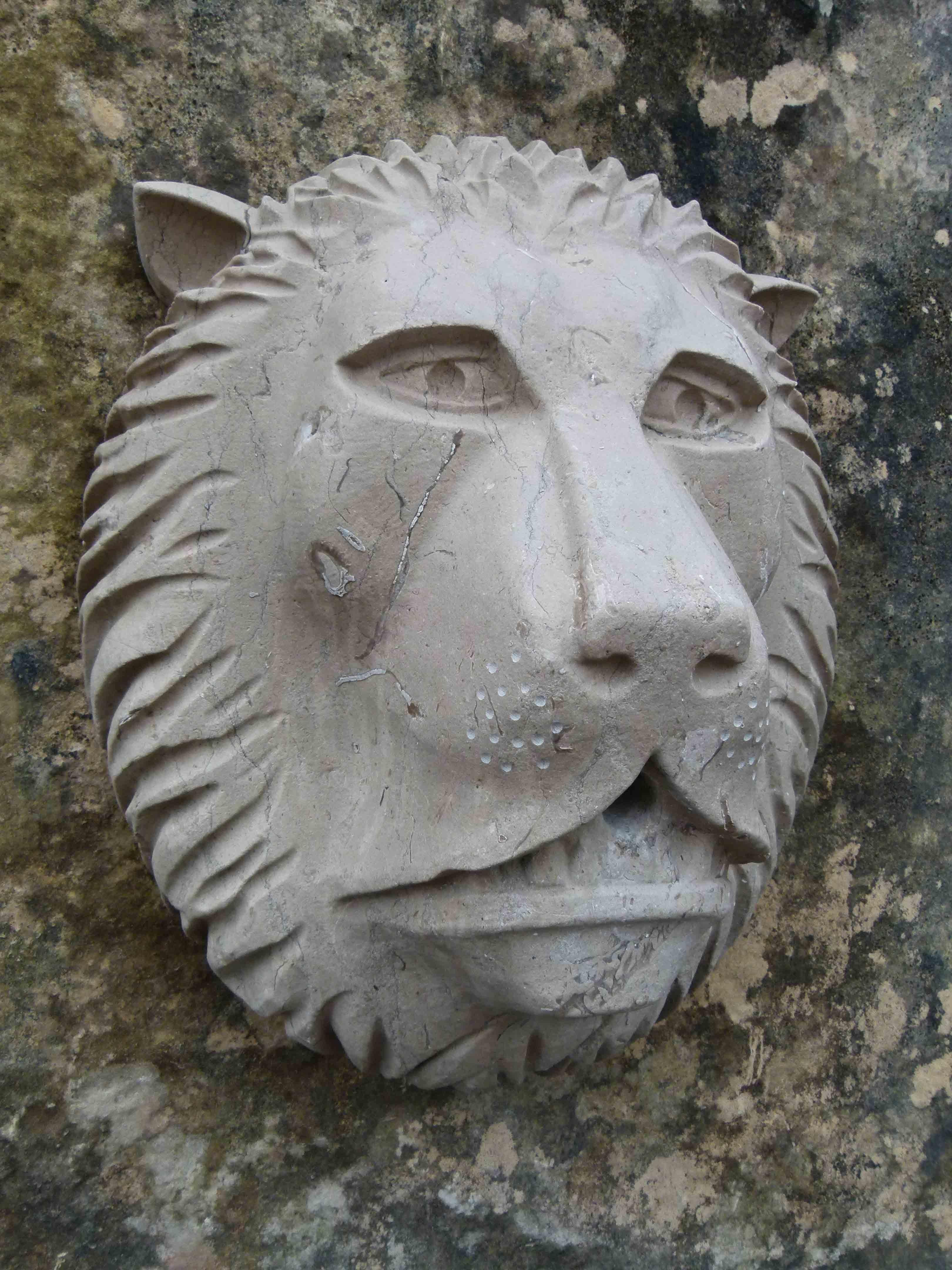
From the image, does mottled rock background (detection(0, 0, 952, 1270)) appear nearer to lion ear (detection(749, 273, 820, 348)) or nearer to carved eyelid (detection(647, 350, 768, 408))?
lion ear (detection(749, 273, 820, 348))

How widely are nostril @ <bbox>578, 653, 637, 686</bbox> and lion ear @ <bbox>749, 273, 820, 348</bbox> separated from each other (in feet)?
1.76

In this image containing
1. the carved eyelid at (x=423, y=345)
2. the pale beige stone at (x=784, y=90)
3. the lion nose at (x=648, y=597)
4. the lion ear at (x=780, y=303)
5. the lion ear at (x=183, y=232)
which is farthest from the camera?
the pale beige stone at (x=784, y=90)

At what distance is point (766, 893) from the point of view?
49.5 inches

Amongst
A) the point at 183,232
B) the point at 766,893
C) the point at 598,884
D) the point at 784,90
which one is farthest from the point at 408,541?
the point at 784,90

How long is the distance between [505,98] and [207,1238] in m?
1.37

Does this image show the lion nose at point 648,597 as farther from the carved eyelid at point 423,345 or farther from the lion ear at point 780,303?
the lion ear at point 780,303

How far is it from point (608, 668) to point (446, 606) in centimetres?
15

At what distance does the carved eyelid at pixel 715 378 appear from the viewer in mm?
873

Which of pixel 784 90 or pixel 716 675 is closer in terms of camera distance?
pixel 716 675

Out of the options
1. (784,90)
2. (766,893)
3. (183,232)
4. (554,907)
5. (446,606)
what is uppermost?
(784,90)

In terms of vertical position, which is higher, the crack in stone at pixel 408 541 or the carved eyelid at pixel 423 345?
the carved eyelid at pixel 423 345

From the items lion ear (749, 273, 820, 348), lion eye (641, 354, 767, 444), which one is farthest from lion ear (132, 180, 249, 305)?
lion ear (749, 273, 820, 348)

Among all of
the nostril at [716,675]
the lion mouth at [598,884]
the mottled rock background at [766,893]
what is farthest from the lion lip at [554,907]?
the mottled rock background at [766,893]

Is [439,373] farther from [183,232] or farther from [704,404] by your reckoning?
[183,232]
